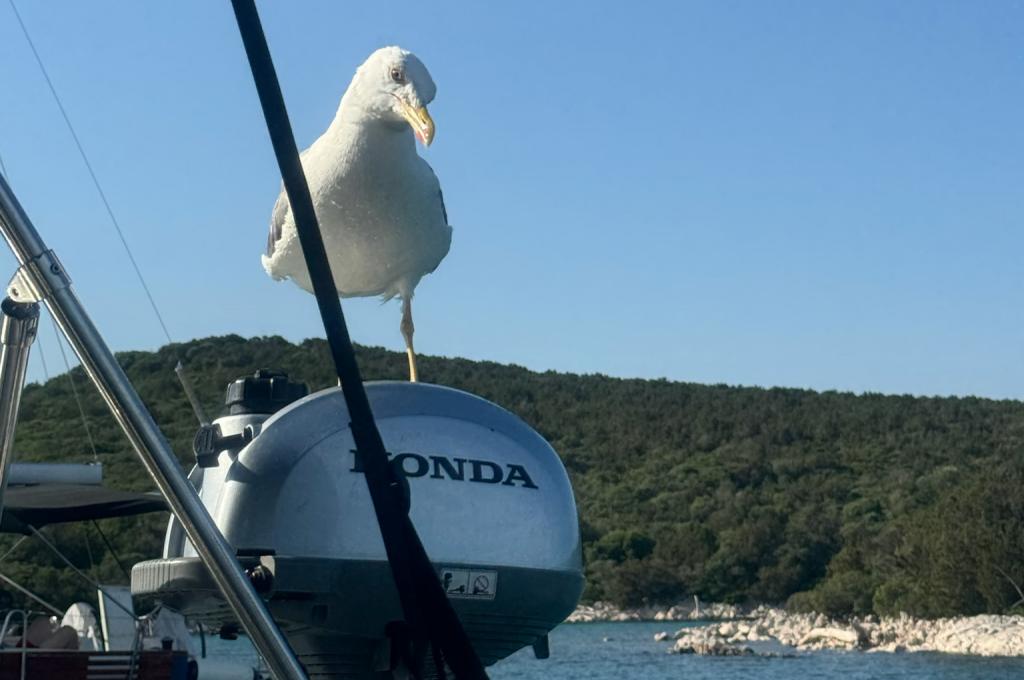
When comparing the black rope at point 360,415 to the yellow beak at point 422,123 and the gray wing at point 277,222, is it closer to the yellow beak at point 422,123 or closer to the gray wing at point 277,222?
the yellow beak at point 422,123

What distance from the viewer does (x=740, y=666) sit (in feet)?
141

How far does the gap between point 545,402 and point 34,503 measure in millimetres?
64876

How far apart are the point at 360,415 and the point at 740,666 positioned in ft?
137

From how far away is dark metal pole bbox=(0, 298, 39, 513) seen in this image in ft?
9.31

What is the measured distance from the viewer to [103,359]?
8.54 ft

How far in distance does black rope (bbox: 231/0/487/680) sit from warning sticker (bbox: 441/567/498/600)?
14.7 inches

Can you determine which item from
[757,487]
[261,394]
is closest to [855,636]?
[757,487]

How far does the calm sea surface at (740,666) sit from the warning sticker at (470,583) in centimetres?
2876

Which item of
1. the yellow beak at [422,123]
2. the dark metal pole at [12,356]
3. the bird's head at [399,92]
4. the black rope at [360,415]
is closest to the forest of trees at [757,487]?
the bird's head at [399,92]

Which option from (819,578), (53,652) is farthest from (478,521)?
(819,578)

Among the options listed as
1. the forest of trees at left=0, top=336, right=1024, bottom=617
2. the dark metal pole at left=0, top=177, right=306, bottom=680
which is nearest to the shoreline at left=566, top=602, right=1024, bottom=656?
the forest of trees at left=0, top=336, right=1024, bottom=617

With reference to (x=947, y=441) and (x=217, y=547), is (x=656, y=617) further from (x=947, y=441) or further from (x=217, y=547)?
(x=217, y=547)

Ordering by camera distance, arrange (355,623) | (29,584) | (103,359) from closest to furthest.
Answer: (103,359)
(355,623)
(29,584)

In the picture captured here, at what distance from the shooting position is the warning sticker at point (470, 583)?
336 cm
